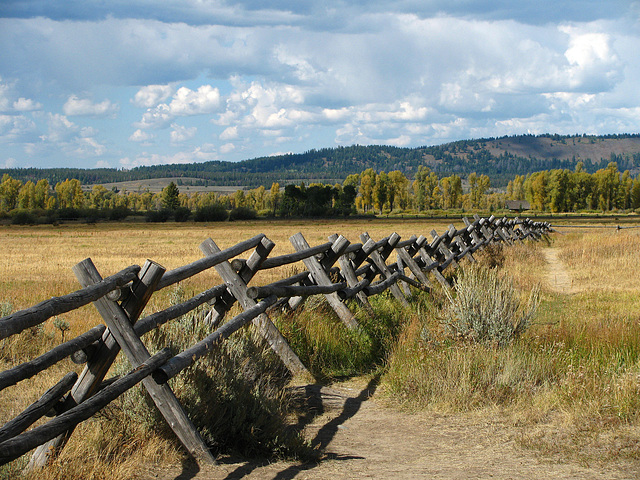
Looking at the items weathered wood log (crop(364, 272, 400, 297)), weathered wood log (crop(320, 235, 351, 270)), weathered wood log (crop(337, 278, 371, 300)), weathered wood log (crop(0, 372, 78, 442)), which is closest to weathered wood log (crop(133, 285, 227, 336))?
weathered wood log (crop(0, 372, 78, 442))

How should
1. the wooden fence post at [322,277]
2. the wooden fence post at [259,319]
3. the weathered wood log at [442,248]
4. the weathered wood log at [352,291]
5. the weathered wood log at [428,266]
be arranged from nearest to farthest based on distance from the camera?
the wooden fence post at [259,319] → the wooden fence post at [322,277] → the weathered wood log at [352,291] → the weathered wood log at [428,266] → the weathered wood log at [442,248]

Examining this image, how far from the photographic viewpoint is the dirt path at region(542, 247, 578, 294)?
1234 cm

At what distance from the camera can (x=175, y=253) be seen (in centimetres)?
2933

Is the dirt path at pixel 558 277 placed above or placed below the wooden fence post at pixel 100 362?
below

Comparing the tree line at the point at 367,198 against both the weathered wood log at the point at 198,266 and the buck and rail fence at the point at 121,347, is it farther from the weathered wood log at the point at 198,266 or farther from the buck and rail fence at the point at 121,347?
the weathered wood log at the point at 198,266

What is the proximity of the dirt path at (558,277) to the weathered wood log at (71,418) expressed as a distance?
1003 centimetres

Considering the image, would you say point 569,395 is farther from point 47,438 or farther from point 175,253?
point 175,253

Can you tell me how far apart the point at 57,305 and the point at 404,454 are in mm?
2622

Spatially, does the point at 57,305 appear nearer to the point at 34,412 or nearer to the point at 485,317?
the point at 34,412

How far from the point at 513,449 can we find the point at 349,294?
3.39m

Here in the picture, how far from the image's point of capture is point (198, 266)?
4734mm

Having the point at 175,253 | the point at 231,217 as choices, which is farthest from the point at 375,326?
the point at 231,217

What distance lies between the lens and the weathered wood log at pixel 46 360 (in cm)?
317

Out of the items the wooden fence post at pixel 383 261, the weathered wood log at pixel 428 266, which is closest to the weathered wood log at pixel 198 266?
the wooden fence post at pixel 383 261
